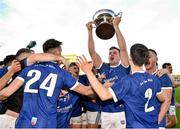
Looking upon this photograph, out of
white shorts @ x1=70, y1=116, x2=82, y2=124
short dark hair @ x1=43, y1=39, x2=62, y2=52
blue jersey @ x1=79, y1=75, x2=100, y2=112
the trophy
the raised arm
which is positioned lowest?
white shorts @ x1=70, y1=116, x2=82, y2=124

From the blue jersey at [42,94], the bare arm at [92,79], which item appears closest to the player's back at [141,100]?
the bare arm at [92,79]

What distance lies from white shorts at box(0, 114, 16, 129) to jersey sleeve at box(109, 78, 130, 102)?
3.20 meters

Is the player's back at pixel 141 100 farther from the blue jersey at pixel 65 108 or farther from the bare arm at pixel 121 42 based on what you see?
the bare arm at pixel 121 42

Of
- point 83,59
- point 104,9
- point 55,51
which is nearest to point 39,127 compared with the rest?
point 55,51

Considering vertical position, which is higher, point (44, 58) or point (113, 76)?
point (44, 58)

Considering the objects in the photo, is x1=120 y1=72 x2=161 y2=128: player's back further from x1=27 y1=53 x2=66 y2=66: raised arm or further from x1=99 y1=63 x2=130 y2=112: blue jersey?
x1=99 y1=63 x2=130 y2=112: blue jersey

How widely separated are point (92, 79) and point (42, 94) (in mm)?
1324

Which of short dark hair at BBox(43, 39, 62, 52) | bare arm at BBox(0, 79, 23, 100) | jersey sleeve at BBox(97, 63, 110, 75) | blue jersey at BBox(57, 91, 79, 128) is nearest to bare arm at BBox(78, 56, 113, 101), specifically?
short dark hair at BBox(43, 39, 62, 52)

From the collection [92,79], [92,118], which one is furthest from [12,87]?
[92,118]

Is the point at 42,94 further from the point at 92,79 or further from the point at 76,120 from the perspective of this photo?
the point at 76,120

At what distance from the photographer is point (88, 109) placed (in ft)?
38.2

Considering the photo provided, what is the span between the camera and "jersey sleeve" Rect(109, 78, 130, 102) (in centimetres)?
583

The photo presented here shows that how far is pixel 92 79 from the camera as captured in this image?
5535 mm

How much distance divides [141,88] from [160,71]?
297 cm
